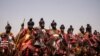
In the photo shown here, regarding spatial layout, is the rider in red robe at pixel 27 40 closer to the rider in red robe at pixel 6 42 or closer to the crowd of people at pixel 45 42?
the crowd of people at pixel 45 42

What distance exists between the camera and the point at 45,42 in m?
13.9

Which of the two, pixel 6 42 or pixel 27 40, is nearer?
pixel 27 40

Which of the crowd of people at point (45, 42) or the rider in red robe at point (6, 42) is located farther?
the rider in red robe at point (6, 42)

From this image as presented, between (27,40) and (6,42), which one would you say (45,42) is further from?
(6,42)

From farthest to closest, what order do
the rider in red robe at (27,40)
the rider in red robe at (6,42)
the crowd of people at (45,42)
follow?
the rider in red robe at (6,42) < the crowd of people at (45,42) < the rider in red robe at (27,40)

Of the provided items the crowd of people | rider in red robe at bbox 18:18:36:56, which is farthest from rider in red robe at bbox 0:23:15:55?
rider in red robe at bbox 18:18:36:56

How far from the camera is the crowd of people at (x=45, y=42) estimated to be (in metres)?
12.0

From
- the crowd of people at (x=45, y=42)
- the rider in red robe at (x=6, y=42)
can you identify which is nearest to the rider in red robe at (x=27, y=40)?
the crowd of people at (x=45, y=42)

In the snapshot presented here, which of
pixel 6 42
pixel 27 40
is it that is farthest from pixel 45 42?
pixel 6 42

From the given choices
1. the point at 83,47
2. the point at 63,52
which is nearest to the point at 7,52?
the point at 63,52

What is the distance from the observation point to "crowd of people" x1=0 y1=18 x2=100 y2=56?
39.3ft

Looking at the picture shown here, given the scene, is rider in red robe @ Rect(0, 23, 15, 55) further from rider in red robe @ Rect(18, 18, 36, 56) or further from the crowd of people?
rider in red robe @ Rect(18, 18, 36, 56)

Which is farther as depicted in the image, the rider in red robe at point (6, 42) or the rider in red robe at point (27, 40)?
the rider in red robe at point (6, 42)

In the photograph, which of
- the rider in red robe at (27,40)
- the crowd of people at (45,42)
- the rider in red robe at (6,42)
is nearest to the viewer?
the rider in red robe at (27,40)
